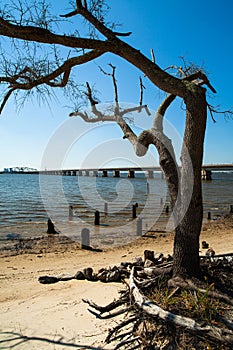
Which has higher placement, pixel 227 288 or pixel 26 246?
pixel 227 288

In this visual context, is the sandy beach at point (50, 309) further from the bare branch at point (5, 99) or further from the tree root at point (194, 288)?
the bare branch at point (5, 99)

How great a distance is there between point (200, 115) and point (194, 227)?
1721 mm

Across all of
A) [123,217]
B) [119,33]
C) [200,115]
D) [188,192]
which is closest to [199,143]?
[200,115]

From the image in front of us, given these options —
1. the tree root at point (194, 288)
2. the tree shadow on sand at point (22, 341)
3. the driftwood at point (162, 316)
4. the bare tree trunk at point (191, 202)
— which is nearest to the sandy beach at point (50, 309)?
the tree shadow on sand at point (22, 341)

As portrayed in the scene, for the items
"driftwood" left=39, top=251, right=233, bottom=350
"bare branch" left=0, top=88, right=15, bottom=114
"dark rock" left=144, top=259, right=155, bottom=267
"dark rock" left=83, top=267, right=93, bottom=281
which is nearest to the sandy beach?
"dark rock" left=83, top=267, right=93, bottom=281

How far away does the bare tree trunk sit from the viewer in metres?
4.12

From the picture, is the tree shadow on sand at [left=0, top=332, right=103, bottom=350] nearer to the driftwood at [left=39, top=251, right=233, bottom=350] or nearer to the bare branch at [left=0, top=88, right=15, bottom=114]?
the driftwood at [left=39, top=251, right=233, bottom=350]

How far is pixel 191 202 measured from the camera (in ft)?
13.8

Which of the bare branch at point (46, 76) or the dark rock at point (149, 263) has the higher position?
the bare branch at point (46, 76)

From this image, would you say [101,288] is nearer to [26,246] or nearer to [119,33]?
[119,33]

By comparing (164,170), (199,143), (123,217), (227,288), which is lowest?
(123,217)

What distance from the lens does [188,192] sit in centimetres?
423

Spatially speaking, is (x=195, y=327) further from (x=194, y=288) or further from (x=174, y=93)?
(x=174, y=93)

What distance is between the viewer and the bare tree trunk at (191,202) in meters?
4.12
